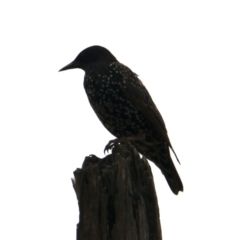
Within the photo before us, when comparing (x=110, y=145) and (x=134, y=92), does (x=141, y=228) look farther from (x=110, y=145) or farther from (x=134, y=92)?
(x=134, y=92)

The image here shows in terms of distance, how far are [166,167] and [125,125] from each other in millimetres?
643

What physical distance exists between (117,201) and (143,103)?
2747 millimetres

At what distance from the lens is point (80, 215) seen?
402cm

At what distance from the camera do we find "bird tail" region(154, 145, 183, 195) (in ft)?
21.6

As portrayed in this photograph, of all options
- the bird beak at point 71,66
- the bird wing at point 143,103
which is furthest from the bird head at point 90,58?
the bird wing at point 143,103

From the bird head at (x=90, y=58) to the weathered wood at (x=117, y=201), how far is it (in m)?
2.67

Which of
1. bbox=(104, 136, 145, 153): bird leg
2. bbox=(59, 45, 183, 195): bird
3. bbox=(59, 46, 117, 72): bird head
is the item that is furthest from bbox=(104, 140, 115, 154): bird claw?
bbox=(59, 46, 117, 72): bird head

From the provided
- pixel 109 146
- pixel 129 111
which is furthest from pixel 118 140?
pixel 129 111

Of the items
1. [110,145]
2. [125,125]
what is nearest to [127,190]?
[110,145]

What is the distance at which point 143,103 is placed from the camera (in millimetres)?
6641

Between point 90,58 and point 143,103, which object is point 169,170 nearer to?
point 143,103

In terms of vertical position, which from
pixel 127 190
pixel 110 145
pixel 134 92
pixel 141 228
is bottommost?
pixel 141 228

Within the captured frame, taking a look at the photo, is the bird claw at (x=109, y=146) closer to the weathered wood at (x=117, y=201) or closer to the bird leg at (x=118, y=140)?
the bird leg at (x=118, y=140)

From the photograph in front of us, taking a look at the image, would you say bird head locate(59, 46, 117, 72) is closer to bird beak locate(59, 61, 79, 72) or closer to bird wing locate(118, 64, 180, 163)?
bird beak locate(59, 61, 79, 72)
